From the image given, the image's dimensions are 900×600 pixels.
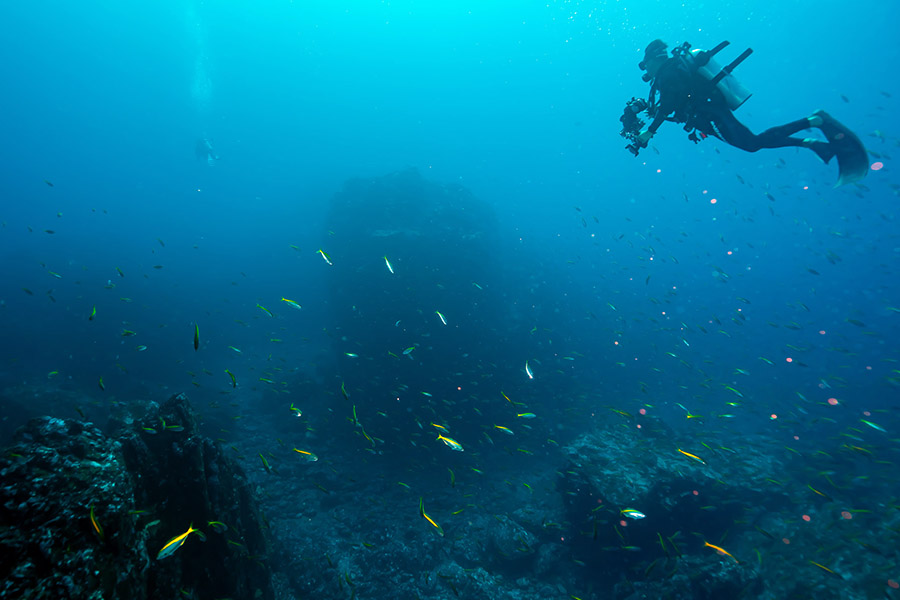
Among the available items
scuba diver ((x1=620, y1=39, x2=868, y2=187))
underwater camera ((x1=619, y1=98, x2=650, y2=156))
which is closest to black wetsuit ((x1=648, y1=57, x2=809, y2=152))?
scuba diver ((x1=620, y1=39, x2=868, y2=187))

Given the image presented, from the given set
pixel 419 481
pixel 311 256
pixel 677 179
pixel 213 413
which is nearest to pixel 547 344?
pixel 419 481

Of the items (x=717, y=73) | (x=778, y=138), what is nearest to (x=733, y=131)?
(x=778, y=138)

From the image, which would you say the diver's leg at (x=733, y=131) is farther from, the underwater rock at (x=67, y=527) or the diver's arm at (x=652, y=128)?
the underwater rock at (x=67, y=527)

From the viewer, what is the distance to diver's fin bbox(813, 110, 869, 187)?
5.72m

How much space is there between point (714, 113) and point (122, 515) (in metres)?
10.2

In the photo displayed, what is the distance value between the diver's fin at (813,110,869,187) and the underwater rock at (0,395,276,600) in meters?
11.0

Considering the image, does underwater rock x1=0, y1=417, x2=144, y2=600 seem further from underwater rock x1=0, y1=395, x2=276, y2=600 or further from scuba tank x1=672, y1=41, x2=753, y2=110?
scuba tank x1=672, y1=41, x2=753, y2=110

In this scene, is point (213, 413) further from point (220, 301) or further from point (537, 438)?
A: point (220, 301)

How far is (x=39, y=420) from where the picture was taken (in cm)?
478

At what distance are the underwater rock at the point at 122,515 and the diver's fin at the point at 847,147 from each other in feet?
36.1

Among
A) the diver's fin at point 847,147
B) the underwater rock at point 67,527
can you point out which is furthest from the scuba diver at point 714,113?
the underwater rock at point 67,527

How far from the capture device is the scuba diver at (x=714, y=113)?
5.80m

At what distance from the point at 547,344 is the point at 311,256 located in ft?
102

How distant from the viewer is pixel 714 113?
6.23m
